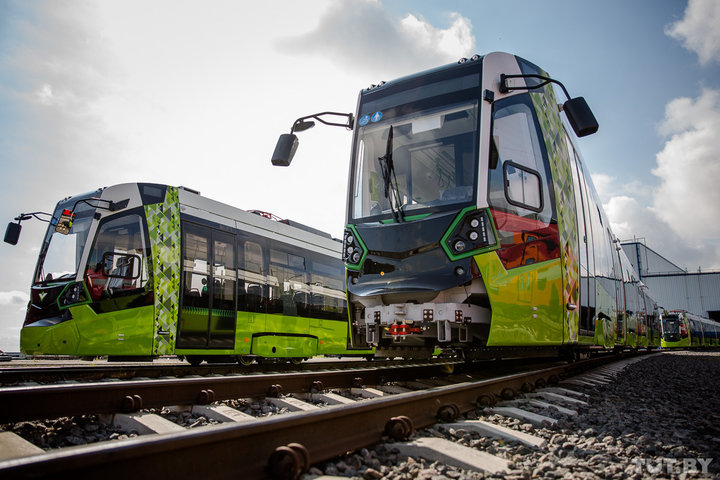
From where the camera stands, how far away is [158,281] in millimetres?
7449

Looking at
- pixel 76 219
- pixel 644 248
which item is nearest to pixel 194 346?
pixel 76 219

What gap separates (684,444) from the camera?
2.65 m

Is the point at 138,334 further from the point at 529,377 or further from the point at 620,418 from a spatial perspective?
the point at 620,418

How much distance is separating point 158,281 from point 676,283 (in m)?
60.3

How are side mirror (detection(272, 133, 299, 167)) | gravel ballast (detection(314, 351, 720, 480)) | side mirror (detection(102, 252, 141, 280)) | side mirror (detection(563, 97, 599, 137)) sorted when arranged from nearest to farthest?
gravel ballast (detection(314, 351, 720, 480)), side mirror (detection(563, 97, 599, 137)), side mirror (detection(272, 133, 299, 167)), side mirror (detection(102, 252, 141, 280))

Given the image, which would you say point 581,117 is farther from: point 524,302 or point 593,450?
point 593,450

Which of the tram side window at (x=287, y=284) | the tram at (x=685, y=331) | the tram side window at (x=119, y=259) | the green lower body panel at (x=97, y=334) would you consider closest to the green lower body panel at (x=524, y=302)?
the green lower body panel at (x=97, y=334)

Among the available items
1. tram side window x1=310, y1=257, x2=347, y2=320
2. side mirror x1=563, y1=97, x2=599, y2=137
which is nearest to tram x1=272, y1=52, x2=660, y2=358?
side mirror x1=563, y1=97, x2=599, y2=137

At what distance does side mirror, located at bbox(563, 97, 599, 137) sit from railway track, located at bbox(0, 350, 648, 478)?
2.46m

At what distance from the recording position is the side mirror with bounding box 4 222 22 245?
27.1ft

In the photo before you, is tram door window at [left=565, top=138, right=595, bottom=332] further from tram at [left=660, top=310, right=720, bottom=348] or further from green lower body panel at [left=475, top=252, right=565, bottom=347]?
tram at [left=660, top=310, right=720, bottom=348]

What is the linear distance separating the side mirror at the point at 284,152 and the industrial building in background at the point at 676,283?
53844mm

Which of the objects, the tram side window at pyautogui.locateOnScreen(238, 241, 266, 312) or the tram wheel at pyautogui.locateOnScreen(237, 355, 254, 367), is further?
the tram wheel at pyautogui.locateOnScreen(237, 355, 254, 367)

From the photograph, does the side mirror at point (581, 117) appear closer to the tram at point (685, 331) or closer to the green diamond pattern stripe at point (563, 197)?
the green diamond pattern stripe at point (563, 197)
